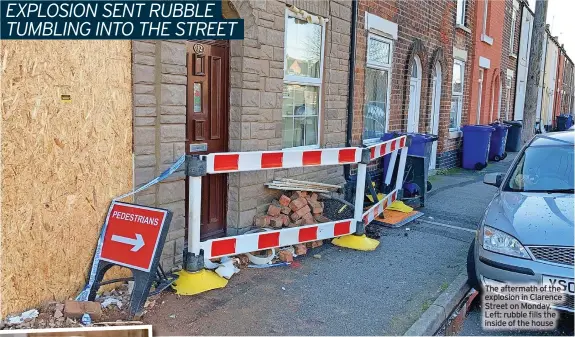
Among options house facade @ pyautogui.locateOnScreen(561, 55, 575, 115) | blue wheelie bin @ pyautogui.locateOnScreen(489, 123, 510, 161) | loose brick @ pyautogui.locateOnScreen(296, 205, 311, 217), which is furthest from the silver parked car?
house facade @ pyautogui.locateOnScreen(561, 55, 575, 115)

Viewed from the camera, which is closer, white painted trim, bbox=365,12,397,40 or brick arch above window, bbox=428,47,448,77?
white painted trim, bbox=365,12,397,40

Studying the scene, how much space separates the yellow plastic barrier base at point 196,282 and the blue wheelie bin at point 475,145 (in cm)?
1087

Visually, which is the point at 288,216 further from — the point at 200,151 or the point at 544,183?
the point at 544,183

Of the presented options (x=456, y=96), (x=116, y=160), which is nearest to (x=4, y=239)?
(x=116, y=160)

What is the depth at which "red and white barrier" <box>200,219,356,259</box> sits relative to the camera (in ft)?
16.1

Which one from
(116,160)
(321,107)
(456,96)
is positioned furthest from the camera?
(456,96)

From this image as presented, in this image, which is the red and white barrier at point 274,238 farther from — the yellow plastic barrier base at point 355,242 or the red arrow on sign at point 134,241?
the red arrow on sign at point 134,241

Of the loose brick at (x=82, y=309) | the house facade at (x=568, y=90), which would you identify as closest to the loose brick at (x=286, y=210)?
the loose brick at (x=82, y=309)

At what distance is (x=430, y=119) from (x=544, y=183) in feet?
23.0

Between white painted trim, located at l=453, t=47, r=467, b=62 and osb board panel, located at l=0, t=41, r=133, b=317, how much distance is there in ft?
35.3

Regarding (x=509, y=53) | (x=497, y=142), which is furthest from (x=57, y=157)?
(x=509, y=53)

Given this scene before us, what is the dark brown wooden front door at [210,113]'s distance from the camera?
5230mm

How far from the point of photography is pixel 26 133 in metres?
3.68

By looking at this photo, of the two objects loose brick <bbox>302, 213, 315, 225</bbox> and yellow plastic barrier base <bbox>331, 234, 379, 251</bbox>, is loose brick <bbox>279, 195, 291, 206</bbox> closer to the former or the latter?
loose brick <bbox>302, 213, 315, 225</bbox>
